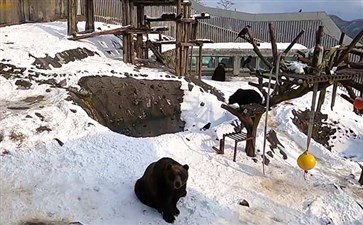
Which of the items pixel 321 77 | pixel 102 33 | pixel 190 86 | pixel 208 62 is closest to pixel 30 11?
pixel 102 33

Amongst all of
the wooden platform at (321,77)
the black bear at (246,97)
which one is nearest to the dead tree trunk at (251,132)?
the wooden platform at (321,77)

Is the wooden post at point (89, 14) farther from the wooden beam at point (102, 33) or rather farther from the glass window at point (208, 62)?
the glass window at point (208, 62)

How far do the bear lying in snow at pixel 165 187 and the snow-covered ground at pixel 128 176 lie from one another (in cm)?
14

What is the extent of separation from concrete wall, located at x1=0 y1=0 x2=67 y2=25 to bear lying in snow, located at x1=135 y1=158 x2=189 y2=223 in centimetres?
1184

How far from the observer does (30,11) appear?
16.6 meters

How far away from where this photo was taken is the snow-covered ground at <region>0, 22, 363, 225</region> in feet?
19.2

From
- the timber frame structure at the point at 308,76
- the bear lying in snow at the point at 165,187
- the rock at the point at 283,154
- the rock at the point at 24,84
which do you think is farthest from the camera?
the rock at the point at 24,84

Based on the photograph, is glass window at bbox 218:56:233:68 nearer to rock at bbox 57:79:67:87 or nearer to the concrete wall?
the concrete wall

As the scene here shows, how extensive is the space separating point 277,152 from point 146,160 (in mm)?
3173

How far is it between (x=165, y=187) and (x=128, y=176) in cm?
109

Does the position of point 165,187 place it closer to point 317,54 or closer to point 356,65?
point 317,54

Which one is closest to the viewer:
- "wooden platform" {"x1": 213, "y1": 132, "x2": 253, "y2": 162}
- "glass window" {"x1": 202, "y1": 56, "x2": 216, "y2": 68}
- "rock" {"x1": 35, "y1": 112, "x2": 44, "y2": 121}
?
"rock" {"x1": 35, "y1": 112, "x2": 44, "y2": 121}

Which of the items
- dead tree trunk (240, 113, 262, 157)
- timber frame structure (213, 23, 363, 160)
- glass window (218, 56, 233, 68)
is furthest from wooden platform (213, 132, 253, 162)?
glass window (218, 56, 233, 68)

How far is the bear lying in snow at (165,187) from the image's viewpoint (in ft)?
18.5
